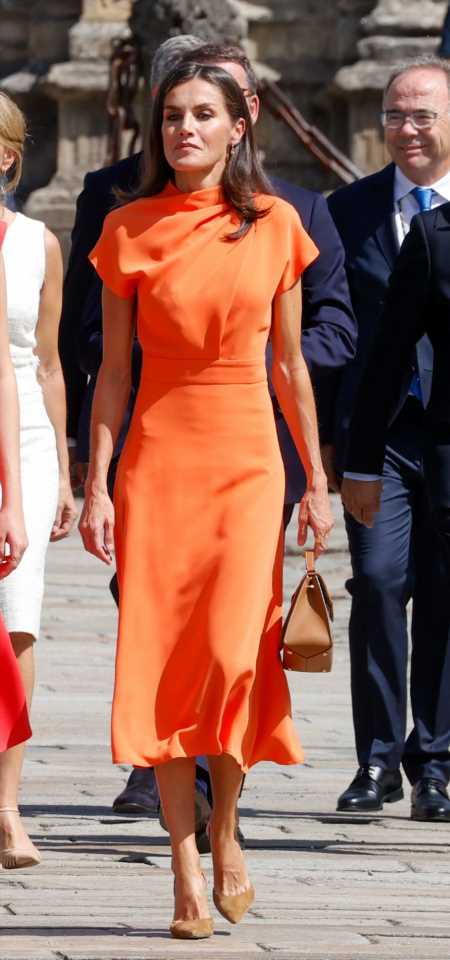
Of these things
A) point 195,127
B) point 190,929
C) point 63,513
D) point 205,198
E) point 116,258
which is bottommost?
point 190,929

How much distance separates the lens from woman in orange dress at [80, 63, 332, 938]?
5590mm

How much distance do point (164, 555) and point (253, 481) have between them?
0.81 feet

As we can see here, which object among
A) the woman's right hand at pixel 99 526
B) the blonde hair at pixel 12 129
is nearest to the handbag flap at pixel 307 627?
the woman's right hand at pixel 99 526

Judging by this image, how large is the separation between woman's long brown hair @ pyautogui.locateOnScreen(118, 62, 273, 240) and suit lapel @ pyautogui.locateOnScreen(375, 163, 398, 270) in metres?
1.61

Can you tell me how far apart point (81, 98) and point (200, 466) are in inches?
605

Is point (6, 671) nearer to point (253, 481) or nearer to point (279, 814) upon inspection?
point (253, 481)

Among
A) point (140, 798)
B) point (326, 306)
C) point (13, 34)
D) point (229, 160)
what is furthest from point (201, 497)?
point (13, 34)

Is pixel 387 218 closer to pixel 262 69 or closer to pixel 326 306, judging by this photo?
pixel 326 306

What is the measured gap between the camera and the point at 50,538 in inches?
257

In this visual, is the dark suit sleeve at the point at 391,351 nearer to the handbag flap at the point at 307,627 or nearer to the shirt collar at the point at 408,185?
the handbag flap at the point at 307,627

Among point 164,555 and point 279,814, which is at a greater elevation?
point 164,555

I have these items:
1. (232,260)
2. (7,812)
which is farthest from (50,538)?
(232,260)

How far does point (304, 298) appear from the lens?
6.84 m

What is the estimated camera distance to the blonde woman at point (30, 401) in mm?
6246
